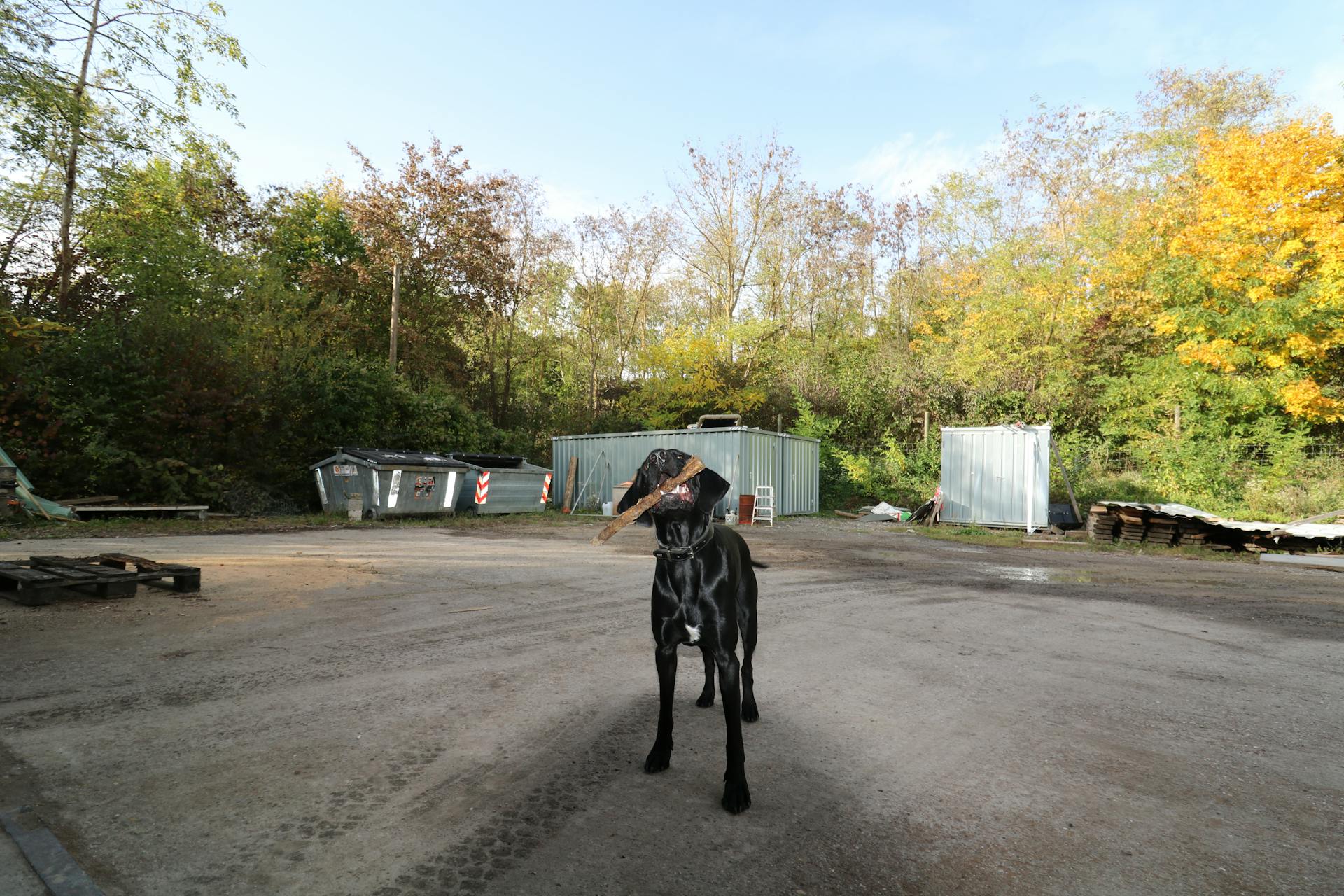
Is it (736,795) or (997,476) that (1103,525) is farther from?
(736,795)

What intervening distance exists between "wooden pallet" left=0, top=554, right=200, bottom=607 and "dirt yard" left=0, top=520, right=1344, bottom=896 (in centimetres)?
26

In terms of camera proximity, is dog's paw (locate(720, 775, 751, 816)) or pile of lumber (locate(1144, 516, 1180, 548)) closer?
dog's paw (locate(720, 775, 751, 816))

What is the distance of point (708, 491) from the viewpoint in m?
2.55

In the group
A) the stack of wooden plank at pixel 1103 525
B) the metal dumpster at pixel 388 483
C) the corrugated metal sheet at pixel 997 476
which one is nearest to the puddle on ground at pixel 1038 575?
the stack of wooden plank at pixel 1103 525

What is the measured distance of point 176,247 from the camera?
2120cm

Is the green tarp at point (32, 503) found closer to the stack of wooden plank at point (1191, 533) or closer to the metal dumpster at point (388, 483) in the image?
the metal dumpster at point (388, 483)

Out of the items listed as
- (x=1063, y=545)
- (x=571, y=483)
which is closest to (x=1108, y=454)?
(x=1063, y=545)

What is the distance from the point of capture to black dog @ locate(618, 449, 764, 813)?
8.21 feet

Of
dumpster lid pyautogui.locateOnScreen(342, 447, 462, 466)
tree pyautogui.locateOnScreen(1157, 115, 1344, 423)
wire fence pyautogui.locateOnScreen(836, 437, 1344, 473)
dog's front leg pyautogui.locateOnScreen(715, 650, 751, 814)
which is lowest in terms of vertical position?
dog's front leg pyautogui.locateOnScreen(715, 650, 751, 814)

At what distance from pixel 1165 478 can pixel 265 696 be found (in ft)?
68.1

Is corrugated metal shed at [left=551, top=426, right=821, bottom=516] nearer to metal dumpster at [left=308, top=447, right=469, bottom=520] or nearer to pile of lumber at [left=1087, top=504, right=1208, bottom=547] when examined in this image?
metal dumpster at [left=308, top=447, right=469, bottom=520]

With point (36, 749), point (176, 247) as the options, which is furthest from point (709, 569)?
point (176, 247)

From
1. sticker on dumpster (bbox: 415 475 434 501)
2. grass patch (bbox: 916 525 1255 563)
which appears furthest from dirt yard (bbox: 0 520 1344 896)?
sticker on dumpster (bbox: 415 475 434 501)

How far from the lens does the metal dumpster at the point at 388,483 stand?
52.0ft
